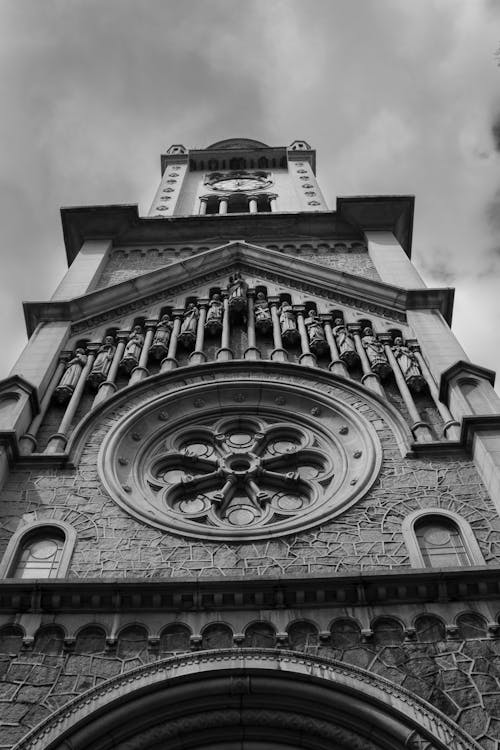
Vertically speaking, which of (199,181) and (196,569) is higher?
(199,181)

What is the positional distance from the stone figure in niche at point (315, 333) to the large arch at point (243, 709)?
7.42 meters

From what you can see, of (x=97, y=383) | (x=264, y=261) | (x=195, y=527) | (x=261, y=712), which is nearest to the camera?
(x=261, y=712)

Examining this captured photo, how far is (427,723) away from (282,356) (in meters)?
8.00

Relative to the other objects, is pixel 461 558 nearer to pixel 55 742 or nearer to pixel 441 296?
pixel 55 742

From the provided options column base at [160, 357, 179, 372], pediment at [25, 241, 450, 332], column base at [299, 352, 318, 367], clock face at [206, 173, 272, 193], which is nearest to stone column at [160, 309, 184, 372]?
→ column base at [160, 357, 179, 372]

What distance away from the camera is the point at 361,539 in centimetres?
1010

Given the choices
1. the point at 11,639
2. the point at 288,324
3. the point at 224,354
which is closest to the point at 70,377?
the point at 224,354

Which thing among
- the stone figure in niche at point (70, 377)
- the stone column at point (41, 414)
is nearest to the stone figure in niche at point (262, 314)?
the stone figure in niche at point (70, 377)

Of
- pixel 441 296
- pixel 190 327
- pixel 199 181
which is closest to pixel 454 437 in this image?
pixel 441 296

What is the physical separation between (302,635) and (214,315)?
28.2 ft

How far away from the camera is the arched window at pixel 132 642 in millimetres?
8352

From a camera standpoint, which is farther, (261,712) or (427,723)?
(261,712)

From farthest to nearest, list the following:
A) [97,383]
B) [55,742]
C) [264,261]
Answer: [264,261], [97,383], [55,742]

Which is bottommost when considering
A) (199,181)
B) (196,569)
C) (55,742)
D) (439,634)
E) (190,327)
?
(55,742)
